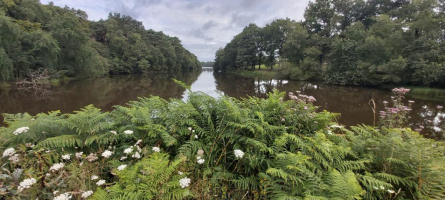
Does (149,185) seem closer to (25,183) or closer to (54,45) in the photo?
(25,183)

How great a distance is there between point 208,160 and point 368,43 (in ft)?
86.3

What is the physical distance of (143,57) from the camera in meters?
49.2

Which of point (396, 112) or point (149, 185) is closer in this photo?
point (149, 185)

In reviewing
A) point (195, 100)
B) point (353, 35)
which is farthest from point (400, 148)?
point (353, 35)

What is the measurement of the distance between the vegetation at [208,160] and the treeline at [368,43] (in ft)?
71.5

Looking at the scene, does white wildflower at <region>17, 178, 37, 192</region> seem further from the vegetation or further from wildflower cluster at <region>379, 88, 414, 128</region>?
wildflower cluster at <region>379, 88, 414, 128</region>

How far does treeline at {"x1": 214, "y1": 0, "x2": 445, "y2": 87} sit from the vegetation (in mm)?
21779

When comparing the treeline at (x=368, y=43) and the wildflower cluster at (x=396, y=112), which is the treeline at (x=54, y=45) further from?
the treeline at (x=368, y=43)

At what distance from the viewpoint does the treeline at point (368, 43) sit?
17.7 meters

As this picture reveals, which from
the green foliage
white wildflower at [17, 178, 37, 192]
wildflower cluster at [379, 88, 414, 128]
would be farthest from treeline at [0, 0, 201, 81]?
wildflower cluster at [379, 88, 414, 128]

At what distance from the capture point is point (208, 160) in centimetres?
223

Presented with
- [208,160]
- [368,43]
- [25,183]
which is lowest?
[208,160]

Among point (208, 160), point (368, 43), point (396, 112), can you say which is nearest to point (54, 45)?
point (208, 160)

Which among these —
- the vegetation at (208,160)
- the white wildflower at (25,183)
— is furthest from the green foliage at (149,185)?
the white wildflower at (25,183)
